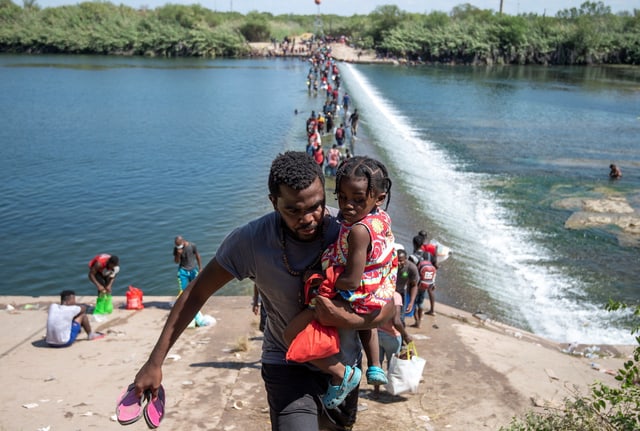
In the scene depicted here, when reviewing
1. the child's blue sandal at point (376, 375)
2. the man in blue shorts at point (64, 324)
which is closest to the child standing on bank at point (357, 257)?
the child's blue sandal at point (376, 375)

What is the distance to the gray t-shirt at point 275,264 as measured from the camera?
2787 millimetres

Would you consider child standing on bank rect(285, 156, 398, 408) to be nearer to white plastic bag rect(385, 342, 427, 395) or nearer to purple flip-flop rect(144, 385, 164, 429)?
purple flip-flop rect(144, 385, 164, 429)

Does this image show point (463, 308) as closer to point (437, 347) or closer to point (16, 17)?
point (437, 347)

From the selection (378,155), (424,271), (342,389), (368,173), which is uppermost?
(368,173)

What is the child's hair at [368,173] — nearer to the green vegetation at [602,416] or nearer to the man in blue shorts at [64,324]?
the green vegetation at [602,416]

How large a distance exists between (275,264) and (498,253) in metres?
11.9

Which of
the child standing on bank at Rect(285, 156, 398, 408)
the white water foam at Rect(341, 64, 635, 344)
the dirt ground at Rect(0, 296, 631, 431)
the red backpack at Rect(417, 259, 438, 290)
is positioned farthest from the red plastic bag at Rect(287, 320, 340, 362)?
the white water foam at Rect(341, 64, 635, 344)

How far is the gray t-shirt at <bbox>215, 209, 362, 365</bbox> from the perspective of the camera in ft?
9.14

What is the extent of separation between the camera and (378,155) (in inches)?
889

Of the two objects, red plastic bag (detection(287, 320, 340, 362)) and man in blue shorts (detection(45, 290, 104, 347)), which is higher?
red plastic bag (detection(287, 320, 340, 362))

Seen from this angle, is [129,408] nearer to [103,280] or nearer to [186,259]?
[186,259]

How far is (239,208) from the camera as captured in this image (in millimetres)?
17375

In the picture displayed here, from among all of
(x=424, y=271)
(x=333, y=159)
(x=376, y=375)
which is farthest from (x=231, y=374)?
(x=333, y=159)

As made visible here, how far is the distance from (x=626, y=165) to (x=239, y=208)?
1663cm
